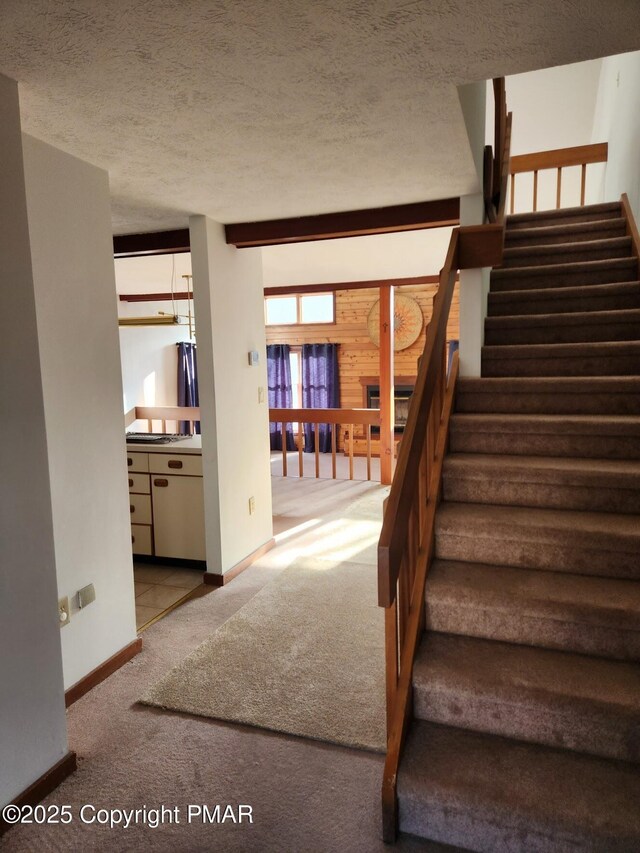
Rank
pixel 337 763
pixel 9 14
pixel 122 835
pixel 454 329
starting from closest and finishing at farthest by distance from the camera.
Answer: pixel 9 14 < pixel 122 835 < pixel 337 763 < pixel 454 329

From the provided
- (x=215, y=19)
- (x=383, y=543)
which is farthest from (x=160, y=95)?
(x=383, y=543)

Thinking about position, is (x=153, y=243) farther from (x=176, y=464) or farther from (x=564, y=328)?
(x=564, y=328)

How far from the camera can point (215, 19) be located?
1.47m

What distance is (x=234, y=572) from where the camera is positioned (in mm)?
3803

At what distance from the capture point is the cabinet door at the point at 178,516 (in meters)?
3.88

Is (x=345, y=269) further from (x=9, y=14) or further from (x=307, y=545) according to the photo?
(x=9, y=14)

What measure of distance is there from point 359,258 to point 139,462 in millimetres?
2690

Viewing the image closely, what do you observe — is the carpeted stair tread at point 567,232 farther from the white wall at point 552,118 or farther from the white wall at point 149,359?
the white wall at point 149,359

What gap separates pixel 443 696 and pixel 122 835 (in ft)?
3.51

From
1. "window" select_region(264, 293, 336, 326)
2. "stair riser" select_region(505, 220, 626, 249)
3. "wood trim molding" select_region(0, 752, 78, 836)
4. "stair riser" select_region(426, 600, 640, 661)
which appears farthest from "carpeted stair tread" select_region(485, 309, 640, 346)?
"window" select_region(264, 293, 336, 326)

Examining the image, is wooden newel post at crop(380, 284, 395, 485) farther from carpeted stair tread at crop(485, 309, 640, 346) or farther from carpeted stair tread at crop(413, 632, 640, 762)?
carpeted stair tread at crop(413, 632, 640, 762)

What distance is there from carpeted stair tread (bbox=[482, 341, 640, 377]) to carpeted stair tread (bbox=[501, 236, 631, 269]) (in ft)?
3.60

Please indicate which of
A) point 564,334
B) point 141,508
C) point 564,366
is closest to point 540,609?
point 564,366

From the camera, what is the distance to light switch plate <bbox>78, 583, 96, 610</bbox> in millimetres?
2488
